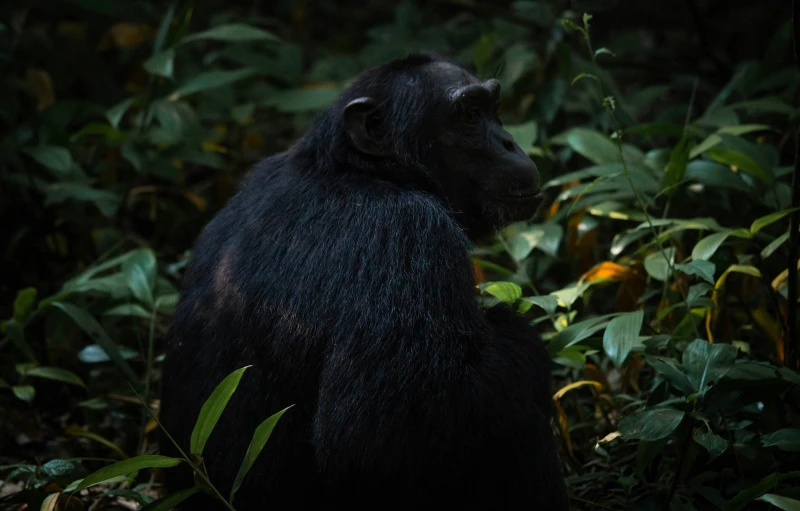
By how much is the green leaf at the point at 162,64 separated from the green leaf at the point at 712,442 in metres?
3.41

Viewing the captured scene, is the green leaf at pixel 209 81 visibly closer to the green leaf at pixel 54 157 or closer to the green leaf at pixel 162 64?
the green leaf at pixel 162 64

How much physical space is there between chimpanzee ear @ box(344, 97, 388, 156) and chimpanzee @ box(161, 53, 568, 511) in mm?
14

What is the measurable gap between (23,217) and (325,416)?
3312 mm

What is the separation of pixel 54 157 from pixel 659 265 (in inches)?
139

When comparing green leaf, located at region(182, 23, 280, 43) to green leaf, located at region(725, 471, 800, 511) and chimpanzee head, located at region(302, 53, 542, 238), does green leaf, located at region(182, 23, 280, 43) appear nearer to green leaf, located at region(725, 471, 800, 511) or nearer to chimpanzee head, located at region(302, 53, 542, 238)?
chimpanzee head, located at region(302, 53, 542, 238)

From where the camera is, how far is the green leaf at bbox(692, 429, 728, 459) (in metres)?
2.91

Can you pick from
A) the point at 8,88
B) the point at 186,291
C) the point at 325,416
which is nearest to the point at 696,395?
the point at 325,416

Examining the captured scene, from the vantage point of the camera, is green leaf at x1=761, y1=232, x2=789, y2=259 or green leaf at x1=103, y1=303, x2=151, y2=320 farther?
green leaf at x1=103, y1=303, x2=151, y2=320

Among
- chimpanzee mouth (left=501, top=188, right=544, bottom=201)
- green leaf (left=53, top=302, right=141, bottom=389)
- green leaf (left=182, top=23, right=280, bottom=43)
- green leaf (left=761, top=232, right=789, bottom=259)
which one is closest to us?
chimpanzee mouth (left=501, top=188, right=544, bottom=201)

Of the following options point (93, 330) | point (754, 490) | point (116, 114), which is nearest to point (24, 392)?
point (93, 330)

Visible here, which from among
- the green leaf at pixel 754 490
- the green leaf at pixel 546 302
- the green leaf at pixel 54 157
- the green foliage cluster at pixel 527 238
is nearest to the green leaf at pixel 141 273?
the green foliage cluster at pixel 527 238

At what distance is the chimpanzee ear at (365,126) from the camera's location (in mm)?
3473

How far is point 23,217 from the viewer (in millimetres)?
5324

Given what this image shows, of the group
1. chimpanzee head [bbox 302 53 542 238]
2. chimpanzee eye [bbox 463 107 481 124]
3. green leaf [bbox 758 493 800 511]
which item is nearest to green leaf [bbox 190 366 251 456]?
chimpanzee head [bbox 302 53 542 238]
